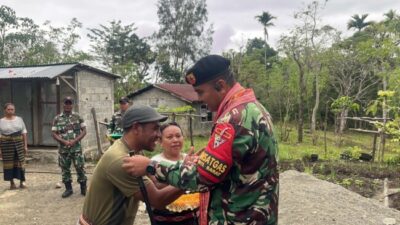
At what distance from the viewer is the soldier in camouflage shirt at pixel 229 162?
5.82 ft

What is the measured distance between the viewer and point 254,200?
1.89 meters

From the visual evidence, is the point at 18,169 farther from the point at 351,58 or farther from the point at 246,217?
the point at 351,58

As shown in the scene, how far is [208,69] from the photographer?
1926mm

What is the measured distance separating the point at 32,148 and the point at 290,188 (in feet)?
26.9

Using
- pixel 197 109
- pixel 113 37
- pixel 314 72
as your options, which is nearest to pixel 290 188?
pixel 197 109

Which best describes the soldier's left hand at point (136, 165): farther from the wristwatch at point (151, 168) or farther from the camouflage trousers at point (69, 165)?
the camouflage trousers at point (69, 165)

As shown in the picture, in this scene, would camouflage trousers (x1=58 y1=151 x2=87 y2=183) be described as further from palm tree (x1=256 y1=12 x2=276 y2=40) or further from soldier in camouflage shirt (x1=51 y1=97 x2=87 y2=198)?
palm tree (x1=256 y1=12 x2=276 y2=40)

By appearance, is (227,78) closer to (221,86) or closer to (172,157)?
(221,86)

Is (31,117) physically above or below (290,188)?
above

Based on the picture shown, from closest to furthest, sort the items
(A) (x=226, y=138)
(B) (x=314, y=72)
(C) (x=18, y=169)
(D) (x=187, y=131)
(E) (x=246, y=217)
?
1. (A) (x=226, y=138)
2. (E) (x=246, y=217)
3. (C) (x=18, y=169)
4. (D) (x=187, y=131)
5. (B) (x=314, y=72)

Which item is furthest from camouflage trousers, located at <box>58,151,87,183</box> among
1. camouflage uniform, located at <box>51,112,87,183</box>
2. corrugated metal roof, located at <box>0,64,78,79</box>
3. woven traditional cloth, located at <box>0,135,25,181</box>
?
corrugated metal roof, located at <box>0,64,78,79</box>

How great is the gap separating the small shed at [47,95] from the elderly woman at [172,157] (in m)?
8.45

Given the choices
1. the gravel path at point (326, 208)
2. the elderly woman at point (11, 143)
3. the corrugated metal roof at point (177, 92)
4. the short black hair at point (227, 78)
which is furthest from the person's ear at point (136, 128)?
the corrugated metal roof at point (177, 92)

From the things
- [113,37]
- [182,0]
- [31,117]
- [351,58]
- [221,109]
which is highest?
[182,0]
